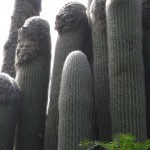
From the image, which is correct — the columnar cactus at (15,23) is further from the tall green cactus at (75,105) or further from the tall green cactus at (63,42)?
the tall green cactus at (75,105)

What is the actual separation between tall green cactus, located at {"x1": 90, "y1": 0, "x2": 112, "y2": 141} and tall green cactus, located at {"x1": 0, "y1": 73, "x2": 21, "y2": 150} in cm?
103

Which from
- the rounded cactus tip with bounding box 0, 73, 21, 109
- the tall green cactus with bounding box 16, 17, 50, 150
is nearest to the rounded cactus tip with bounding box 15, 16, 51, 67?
the tall green cactus with bounding box 16, 17, 50, 150

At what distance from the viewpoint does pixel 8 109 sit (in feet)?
16.4

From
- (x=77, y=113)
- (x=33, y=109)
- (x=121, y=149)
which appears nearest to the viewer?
(x=121, y=149)

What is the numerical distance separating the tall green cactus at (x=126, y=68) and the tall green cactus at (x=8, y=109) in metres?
1.25

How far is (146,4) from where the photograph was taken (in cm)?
561

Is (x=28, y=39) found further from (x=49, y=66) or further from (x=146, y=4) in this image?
(x=146, y=4)

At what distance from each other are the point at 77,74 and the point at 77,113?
0.49 meters

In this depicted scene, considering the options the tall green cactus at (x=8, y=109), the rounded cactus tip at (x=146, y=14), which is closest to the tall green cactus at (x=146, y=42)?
the rounded cactus tip at (x=146, y=14)

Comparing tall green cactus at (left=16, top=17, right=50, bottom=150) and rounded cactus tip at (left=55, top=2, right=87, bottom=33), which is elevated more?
rounded cactus tip at (left=55, top=2, right=87, bottom=33)

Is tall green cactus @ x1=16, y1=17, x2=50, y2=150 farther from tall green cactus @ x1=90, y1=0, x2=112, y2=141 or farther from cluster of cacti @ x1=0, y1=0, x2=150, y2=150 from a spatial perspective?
tall green cactus @ x1=90, y1=0, x2=112, y2=141

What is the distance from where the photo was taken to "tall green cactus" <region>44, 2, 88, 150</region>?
5152 mm

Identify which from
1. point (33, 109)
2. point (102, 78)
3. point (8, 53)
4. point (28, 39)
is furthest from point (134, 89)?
point (8, 53)

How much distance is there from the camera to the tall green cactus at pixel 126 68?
450 cm
